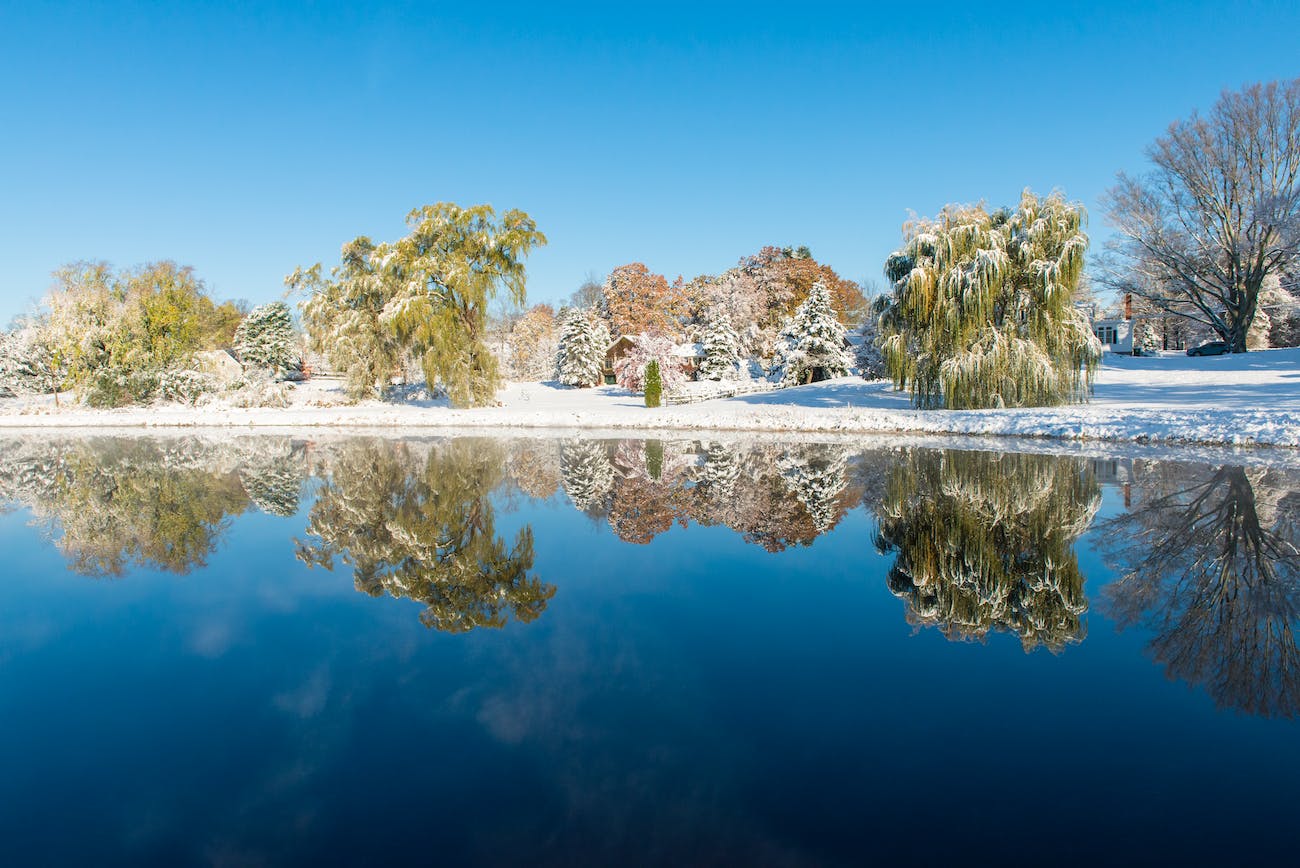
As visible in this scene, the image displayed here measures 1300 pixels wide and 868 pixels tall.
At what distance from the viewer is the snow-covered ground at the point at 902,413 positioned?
19.1 metres

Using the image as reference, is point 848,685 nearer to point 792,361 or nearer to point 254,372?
point 792,361

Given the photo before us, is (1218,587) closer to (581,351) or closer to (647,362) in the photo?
(647,362)

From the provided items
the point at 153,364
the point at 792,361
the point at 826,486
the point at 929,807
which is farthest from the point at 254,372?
the point at 929,807

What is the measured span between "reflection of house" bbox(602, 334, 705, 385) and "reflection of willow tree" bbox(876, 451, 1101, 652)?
36.4m

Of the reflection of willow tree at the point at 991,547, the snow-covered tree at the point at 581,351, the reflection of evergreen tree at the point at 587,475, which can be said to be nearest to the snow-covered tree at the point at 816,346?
the snow-covered tree at the point at 581,351

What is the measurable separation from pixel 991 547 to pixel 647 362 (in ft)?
110

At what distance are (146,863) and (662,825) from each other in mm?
2385

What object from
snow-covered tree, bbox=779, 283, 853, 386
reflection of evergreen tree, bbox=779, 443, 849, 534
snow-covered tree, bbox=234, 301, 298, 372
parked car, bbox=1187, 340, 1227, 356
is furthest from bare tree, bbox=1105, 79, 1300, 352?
snow-covered tree, bbox=234, 301, 298, 372

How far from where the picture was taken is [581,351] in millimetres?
54250

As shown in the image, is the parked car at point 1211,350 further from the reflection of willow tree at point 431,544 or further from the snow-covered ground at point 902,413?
the reflection of willow tree at point 431,544

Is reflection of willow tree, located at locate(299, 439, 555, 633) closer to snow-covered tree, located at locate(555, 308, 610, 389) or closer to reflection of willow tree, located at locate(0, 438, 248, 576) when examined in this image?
reflection of willow tree, located at locate(0, 438, 248, 576)

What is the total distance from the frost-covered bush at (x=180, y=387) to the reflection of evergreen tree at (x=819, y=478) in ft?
105

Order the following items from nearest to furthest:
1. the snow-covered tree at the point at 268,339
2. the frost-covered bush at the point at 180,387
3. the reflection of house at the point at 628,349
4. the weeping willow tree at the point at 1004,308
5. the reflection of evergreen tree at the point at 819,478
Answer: the reflection of evergreen tree at the point at 819,478 < the weeping willow tree at the point at 1004,308 < the frost-covered bush at the point at 180,387 < the reflection of house at the point at 628,349 < the snow-covered tree at the point at 268,339

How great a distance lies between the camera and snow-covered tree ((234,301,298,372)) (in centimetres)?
5497
